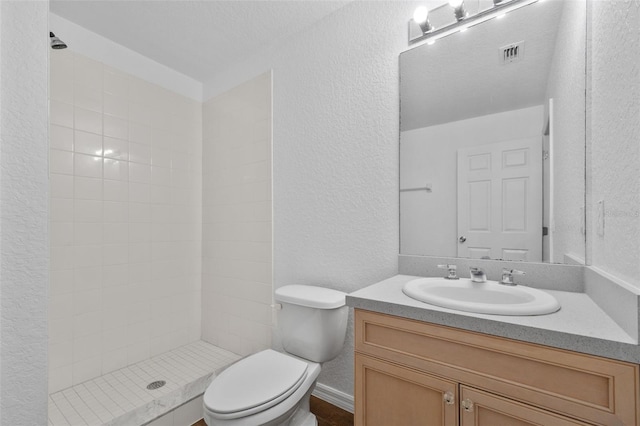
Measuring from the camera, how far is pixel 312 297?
163 centimetres

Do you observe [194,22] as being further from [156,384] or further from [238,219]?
[156,384]

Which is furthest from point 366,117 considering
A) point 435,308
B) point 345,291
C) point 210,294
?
point 210,294

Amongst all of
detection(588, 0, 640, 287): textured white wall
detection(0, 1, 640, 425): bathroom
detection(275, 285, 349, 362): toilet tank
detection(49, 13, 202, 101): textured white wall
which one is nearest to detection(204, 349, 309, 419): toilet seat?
detection(275, 285, 349, 362): toilet tank

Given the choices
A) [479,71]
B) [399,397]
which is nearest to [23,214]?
[399,397]

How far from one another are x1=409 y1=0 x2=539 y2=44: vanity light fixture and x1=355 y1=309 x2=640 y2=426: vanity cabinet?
1406 millimetres

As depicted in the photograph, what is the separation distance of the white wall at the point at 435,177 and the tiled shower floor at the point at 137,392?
1.58 m

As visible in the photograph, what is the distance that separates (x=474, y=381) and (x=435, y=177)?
0.95 metres

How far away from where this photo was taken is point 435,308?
3.29 feet

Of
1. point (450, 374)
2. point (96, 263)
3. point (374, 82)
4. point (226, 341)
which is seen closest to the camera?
point (450, 374)

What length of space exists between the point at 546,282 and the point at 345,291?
3.20 ft

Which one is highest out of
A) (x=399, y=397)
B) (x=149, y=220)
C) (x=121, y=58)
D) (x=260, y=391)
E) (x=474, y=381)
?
(x=121, y=58)

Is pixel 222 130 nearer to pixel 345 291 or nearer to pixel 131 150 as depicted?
pixel 131 150

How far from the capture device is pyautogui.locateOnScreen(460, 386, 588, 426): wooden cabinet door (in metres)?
0.81

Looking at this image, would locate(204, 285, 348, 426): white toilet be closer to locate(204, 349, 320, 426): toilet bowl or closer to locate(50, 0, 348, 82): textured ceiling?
locate(204, 349, 320, 426): toilet bowl
